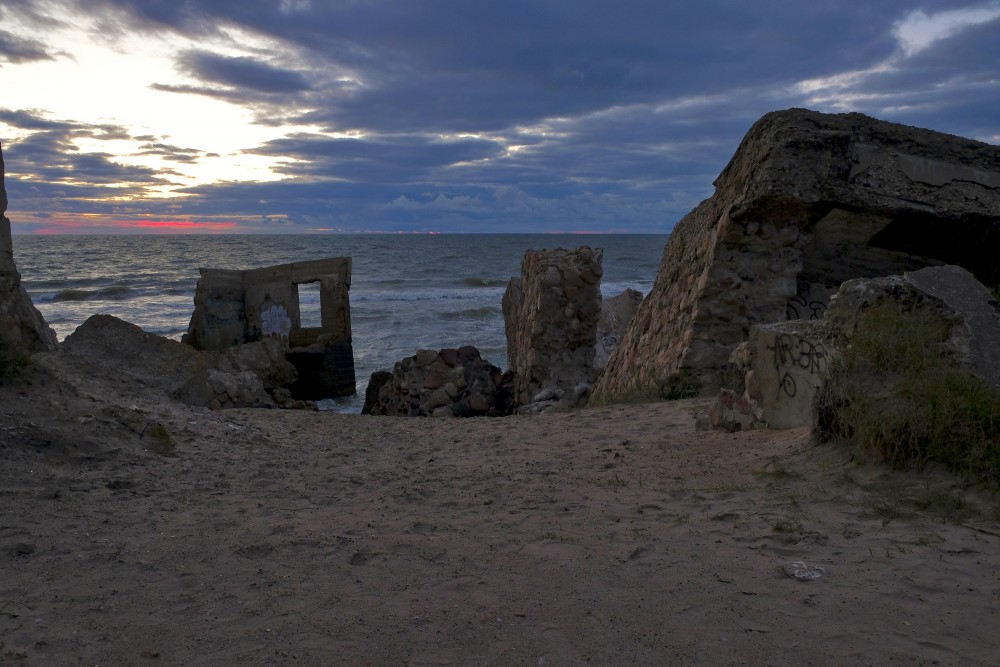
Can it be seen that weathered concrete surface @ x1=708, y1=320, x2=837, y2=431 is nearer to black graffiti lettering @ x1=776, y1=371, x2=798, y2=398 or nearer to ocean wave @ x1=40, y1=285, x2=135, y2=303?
black graffiti lettering @ x1=776, y1=371, x2=798, y2=398

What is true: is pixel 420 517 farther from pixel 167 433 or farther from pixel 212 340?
pixel 212 340

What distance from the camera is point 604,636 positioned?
235cm

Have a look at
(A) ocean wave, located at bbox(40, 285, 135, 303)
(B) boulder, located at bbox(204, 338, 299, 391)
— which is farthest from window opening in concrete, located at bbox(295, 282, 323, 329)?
(B) boulder, located at bbox(204, 338, 299, 391)

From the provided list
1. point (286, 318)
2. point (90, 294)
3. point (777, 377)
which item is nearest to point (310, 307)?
point (90, 294)

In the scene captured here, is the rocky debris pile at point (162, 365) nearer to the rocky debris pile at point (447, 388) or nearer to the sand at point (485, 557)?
the rocky debris pile at point (447, 388)

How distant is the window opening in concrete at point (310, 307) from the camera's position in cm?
2533

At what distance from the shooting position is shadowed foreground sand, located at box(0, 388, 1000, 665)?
7.52ft

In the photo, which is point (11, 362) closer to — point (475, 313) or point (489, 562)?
point (489, 562)

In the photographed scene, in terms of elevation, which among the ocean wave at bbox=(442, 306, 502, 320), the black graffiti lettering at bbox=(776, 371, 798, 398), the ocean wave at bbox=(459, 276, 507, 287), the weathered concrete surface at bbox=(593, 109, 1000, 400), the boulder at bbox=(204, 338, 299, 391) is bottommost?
the ocean wave at bbox=(442, 306, 502, 320)

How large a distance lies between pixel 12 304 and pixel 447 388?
544cm

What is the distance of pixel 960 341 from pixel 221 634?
143 inches

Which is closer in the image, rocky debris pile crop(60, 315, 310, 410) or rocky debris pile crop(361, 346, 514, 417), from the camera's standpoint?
rocky debris pile crop(60, 315, 310, 410)

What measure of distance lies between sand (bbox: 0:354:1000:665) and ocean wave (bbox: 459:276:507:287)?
31406 mm

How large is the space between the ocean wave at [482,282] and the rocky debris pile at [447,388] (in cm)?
2479
